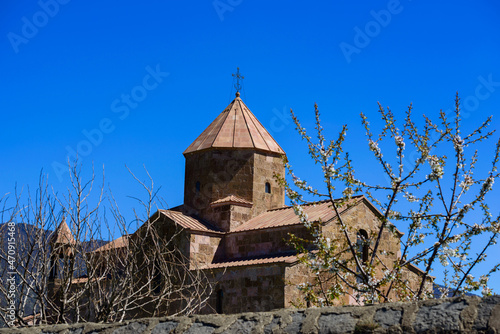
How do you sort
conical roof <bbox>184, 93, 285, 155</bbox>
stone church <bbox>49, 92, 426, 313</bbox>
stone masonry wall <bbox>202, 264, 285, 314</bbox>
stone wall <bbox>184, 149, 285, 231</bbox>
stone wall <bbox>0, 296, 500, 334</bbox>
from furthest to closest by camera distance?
1. conical roof <bbox>184, 93, 285, 155</bbox>
2. stone wall <bbox>184, 149, 285, 231</bbox>
3. stone church <bbox>49, 92, 426, 313</bbox>
4. stone masonry wall <bbox>202, 264, 285, 314</bbox>
5. stone wall <bbox>0, 296, 500, 334</bbox>

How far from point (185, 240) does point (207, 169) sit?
9.57ft

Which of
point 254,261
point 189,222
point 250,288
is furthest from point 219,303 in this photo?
point 189,222

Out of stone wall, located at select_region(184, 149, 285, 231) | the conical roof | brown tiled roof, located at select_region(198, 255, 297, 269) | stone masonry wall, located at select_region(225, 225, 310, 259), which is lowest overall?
brown tiled roof, located at select_region(198, 255, 297, 269)

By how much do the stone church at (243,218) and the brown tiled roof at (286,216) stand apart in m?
0.04

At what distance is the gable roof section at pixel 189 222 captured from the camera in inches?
745

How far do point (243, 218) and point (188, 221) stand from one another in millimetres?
1779

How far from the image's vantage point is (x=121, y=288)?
9320 mm

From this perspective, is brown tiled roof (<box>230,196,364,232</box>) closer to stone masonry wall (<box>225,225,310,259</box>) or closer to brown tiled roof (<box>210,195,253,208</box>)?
stone masonry wall (<box>225,225,310,259</box>)

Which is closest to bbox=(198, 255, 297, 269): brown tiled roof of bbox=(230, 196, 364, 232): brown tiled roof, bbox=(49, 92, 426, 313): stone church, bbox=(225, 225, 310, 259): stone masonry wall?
bbox=(49, 92, 426, 313): stone church

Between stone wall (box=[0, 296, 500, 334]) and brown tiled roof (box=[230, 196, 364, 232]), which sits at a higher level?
brown tiled roof (box=[230, 196, 364, 232])

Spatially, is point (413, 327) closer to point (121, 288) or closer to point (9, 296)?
point (121, 288)

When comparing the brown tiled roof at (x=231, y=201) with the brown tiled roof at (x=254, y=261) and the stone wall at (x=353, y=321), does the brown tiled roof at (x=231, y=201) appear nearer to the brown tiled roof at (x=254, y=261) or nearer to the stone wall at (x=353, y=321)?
the brown tiled roof at (x=254, y=261)

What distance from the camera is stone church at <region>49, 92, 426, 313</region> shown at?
16.5 metres

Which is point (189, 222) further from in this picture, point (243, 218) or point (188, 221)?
point (243, 218)
